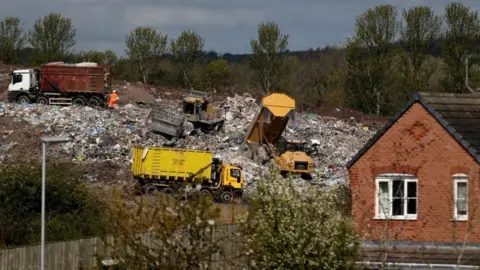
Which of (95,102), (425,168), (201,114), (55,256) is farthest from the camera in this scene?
(95,102)

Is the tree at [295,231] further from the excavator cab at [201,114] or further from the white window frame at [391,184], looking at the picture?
the excavator cab at [201,114]

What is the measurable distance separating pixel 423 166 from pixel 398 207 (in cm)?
117

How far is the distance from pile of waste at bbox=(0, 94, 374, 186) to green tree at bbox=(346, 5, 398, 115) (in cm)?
1508

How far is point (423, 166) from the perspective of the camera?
23.9 metres

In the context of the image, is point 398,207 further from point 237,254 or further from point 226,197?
point 226,197

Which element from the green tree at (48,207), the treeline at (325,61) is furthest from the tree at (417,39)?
the green tree at (48,207)

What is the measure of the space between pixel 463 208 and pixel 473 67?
45.5 meters

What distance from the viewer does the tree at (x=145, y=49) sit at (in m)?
78.2

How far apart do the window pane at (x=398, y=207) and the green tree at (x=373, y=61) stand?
1831 inches

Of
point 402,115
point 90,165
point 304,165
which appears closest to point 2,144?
point 90,165

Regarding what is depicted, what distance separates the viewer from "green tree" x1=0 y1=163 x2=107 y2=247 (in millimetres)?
32531

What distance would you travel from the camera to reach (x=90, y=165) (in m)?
44.7

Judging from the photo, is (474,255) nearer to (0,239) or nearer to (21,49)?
(0,239)

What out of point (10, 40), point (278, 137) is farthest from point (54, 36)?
point (278, 137)
